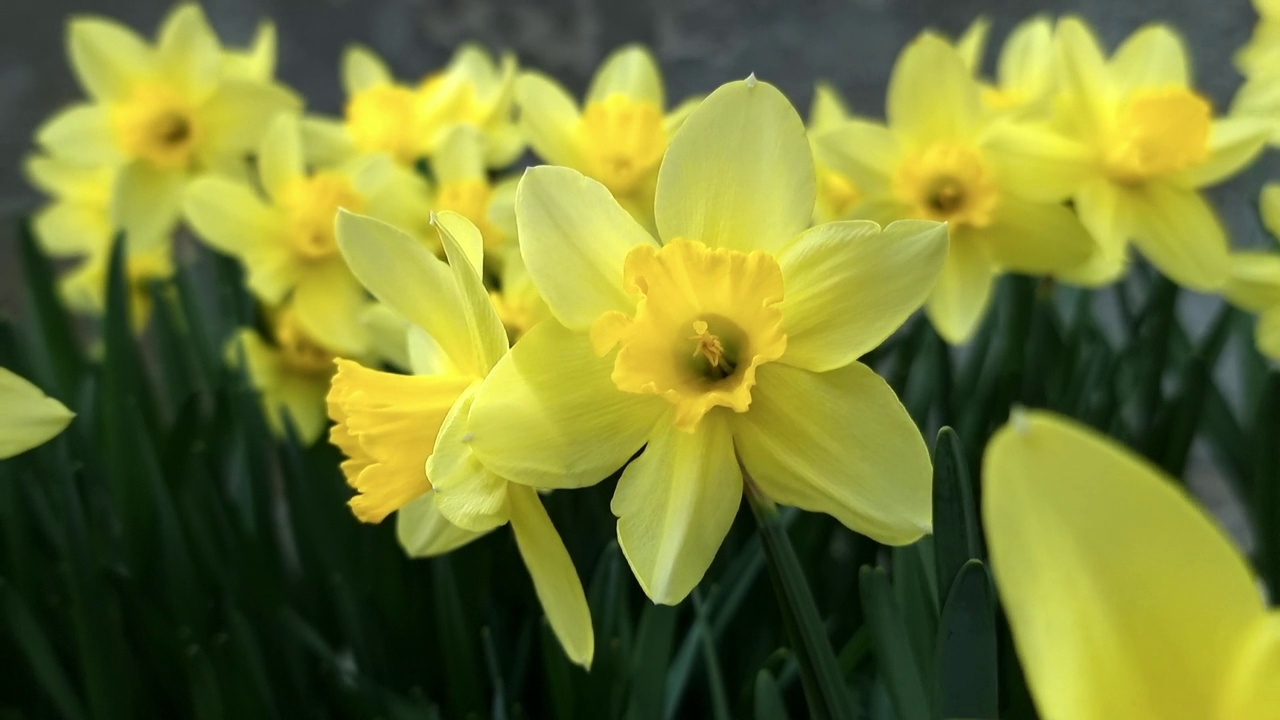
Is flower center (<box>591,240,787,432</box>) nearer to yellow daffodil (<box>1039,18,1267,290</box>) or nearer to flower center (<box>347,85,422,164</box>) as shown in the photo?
yellow daffodil (<box>1039,18,1267,290</box>)

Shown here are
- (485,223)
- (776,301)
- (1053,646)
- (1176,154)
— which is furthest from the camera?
(485,223)

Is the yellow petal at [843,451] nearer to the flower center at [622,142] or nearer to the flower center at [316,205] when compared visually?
the flower center at [622,142]

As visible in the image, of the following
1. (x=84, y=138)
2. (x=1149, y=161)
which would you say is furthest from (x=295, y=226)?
(x=1149, y=161)

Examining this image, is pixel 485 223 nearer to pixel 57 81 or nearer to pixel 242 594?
pixel 242 594

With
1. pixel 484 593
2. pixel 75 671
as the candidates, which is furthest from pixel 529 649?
pixel 75 671

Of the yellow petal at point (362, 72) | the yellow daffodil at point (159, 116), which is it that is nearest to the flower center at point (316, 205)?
the yellow daffodil at point (159, 116)

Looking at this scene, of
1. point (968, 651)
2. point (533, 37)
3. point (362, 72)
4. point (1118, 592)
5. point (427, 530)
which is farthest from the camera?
point (533, 37)

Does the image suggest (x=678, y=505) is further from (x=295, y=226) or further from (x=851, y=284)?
(x=295, y=226)
